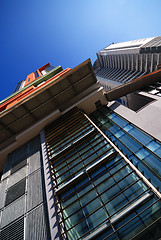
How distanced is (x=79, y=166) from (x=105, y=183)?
2.89 m

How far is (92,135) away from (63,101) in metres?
7.63

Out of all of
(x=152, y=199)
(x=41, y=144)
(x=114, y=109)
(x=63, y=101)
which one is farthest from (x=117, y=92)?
(x=152, y=199)

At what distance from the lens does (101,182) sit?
32.2 feet

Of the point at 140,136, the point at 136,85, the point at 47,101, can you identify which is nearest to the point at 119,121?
the point at 140,136

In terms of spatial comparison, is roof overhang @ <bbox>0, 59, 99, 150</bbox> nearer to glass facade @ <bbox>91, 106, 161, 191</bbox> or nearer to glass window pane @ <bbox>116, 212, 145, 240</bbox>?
glass facade @ <bbox>91, 106, 161, 191</bbox>

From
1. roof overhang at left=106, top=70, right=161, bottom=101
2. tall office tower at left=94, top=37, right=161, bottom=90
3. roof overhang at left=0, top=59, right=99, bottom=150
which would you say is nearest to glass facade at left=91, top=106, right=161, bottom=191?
roof overhang at left=106, top=70, right=161, bottom=101

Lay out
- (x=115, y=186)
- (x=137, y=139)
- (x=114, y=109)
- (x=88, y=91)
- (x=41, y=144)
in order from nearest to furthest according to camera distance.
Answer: (x=115, y=186) < (x=137, y=139) < (x=41, y=144) < (x=114, y=109) < (x=88, y=91)

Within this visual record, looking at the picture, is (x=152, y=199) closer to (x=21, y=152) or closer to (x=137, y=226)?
(x=137, y=226)

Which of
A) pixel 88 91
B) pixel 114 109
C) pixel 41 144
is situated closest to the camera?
pixel 41 144

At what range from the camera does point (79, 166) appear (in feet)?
38.8

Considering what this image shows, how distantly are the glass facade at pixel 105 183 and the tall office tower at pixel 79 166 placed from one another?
5cm

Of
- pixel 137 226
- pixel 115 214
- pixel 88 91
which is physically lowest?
pixel 137 226

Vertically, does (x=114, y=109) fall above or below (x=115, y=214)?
above

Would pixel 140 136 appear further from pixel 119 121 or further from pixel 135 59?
pixel 135 59
